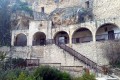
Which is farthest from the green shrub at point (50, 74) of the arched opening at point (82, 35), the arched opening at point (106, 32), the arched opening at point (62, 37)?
the arched opening at point (62, 37)

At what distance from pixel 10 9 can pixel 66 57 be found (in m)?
14.0

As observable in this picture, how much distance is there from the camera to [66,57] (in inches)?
1012

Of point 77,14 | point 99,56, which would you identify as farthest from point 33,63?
point 77,14

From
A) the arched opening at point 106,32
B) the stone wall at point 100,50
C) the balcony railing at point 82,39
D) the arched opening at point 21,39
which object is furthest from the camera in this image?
the arched opening at point 21,39

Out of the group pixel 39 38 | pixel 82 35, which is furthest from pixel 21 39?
pixel 82 35

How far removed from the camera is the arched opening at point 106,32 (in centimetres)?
2877

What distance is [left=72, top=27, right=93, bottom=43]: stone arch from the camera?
3023 centimetres

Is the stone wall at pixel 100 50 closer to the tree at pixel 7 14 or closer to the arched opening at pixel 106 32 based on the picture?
the arched opening at pixel 106 32

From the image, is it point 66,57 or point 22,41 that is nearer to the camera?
point 66,57

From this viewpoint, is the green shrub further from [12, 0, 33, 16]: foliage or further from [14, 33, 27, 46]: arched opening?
[12, 0, 33, 16]: foliage

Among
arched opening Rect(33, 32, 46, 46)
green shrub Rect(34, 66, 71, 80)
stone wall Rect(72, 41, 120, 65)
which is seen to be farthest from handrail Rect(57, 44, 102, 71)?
arched opening Rect(33, 32, 46, 46)

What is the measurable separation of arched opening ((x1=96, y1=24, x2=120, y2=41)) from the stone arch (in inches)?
48.8

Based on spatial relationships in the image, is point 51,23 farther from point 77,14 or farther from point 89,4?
point 89,4

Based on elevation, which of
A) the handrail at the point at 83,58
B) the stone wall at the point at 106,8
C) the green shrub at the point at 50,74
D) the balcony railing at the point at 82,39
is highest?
the stone wall at the point at 106,8
